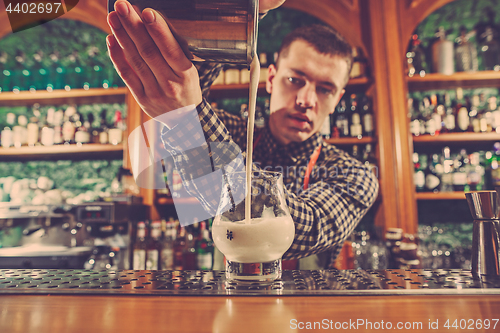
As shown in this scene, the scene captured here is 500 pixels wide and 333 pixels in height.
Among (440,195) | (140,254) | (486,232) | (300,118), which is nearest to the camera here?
(486,232)

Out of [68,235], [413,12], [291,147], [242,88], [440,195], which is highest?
[413,12]

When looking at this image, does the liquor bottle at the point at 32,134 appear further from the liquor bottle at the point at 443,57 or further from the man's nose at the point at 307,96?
the liquor bottle at the point at 443,57

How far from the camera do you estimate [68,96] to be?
2.62 metres

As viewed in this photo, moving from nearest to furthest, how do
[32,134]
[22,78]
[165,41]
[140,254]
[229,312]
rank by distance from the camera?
[229,312], [165,41], [140,254], [32,134], [22,78]

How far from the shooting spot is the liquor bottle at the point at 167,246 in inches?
86.9

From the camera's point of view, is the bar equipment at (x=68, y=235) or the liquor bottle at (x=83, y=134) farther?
the liquor bottle at (x=83, y=134)

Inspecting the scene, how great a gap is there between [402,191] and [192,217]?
1.58 meters

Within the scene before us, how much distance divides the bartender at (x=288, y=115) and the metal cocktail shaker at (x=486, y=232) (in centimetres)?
42

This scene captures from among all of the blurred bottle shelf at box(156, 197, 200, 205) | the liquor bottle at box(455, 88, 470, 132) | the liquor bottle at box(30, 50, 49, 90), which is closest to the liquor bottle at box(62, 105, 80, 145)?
the liquor bottle at box(30, 50, 49, 90)

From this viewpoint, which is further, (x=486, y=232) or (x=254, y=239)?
(x=486, y=232)

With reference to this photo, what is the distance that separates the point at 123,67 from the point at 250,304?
0.56 m

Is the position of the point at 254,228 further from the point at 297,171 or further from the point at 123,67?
the point at 297,171

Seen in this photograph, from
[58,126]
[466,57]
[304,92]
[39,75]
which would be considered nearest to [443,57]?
[466,57]

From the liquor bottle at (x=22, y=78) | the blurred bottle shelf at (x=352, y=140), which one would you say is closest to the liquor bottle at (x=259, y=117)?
the blurred bottle shelf at (x=352, y=140)
